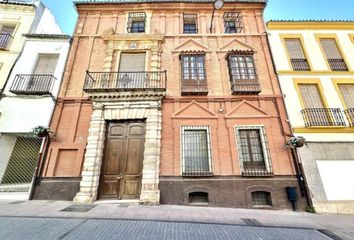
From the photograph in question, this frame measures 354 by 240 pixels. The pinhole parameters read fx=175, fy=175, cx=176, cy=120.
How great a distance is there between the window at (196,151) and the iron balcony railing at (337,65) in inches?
318

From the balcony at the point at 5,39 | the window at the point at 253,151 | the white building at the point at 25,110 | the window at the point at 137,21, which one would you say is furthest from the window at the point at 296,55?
the balcony at the point at 5,39

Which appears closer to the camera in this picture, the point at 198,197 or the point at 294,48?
the point at 198,197

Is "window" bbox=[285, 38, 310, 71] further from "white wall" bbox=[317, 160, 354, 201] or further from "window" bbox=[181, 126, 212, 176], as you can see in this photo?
"window" bbox=[181, 126, 212, 176]

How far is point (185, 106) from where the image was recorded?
8828 mm

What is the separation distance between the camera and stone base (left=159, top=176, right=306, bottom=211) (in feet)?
23.7

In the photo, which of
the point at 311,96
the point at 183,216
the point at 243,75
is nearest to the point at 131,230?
the point at 183,216

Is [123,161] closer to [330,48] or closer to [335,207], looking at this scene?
[335,207]

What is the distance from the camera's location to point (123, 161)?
796 cm

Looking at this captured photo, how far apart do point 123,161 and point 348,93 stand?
1193 centimetres

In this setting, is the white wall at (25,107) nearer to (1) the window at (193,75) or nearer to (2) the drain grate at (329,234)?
(1) the window at (193,75)

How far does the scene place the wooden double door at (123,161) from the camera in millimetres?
7578

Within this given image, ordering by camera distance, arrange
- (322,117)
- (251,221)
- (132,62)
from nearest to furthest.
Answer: (251,221) < (322,117) < (132,62)

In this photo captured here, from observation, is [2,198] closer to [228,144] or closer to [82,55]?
[82,55]

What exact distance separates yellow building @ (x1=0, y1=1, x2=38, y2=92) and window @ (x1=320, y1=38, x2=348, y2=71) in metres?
17.6
